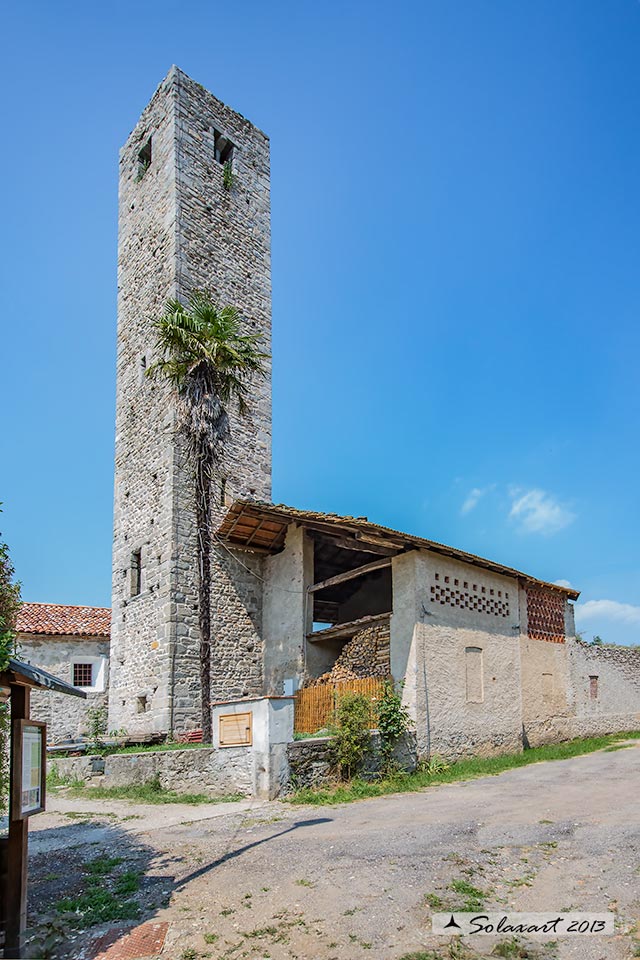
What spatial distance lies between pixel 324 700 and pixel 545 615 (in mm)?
8034

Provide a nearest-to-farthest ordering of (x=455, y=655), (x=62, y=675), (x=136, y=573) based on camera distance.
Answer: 1. (x=455, y=655)
2. (x=136, y=573)
3. (x=62, y=675)

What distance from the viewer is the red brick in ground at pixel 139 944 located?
18.2ft

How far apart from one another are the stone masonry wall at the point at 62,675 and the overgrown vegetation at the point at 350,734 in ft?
36.6

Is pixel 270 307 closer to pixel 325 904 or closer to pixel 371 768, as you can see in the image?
pixel 371 768

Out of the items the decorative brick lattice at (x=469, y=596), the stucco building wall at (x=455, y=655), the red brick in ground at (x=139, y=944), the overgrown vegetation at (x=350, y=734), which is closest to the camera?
the red brick in ground at (x=139, y=944)

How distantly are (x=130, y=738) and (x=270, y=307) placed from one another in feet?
42.6

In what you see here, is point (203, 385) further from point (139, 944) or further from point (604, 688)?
point (604, 688)

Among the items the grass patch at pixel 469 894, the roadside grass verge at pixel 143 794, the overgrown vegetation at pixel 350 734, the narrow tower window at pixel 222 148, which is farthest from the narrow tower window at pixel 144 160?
the grass patch at pixel 469 894

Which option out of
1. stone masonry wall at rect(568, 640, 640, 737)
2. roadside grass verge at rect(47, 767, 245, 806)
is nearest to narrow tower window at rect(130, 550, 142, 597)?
roadside grass verge at rect(47, 767, 245, 806)

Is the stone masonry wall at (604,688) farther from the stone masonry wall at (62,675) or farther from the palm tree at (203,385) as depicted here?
the stone masonry wall at (62,675)

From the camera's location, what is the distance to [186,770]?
13.9 metres

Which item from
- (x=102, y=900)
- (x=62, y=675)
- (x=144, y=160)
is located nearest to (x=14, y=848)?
(x=102, y=900)

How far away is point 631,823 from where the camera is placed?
900 centimetres

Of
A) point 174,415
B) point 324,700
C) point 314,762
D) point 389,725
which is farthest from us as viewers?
point 174,415
